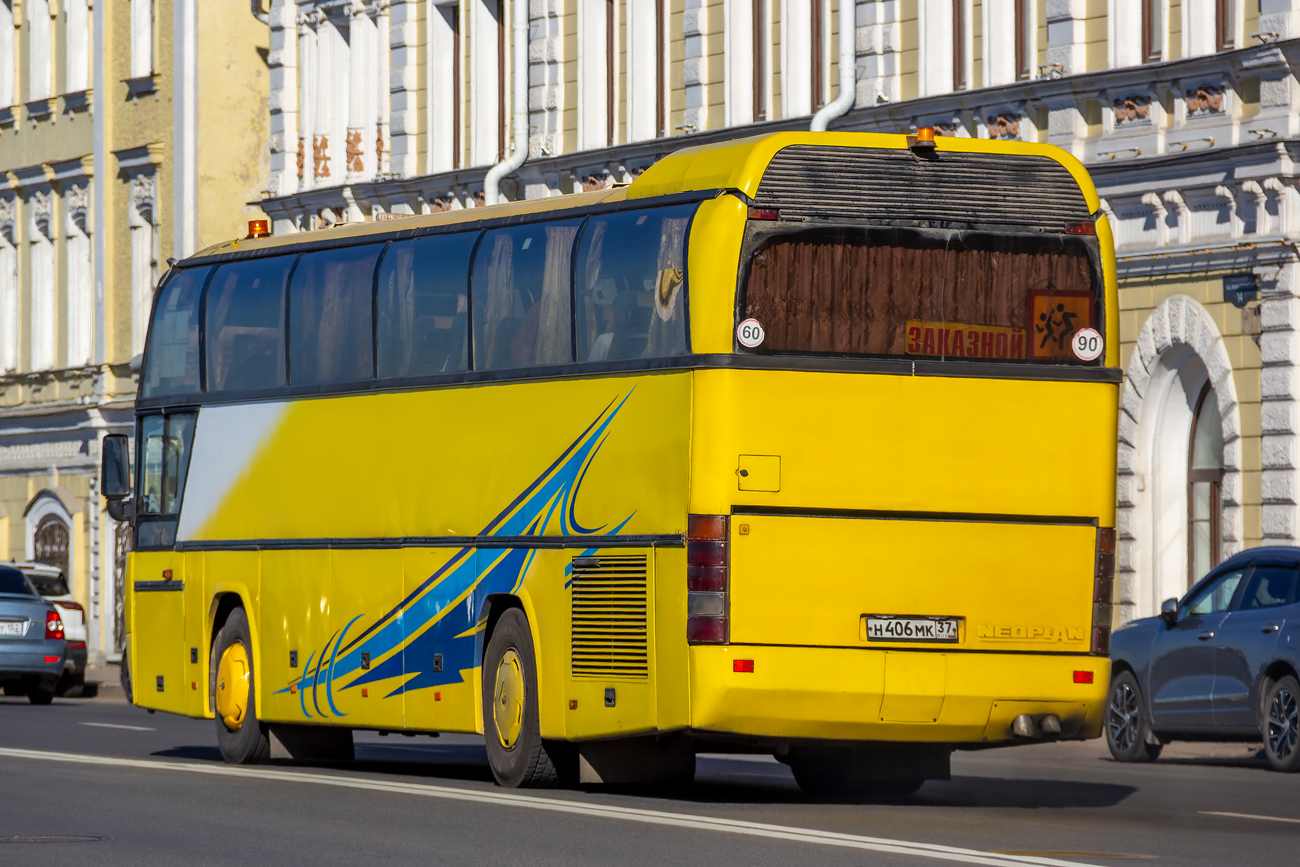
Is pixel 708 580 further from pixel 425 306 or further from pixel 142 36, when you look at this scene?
pixel 142 36

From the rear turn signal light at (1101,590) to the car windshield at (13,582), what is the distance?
68.9ft

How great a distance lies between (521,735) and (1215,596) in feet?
24.1

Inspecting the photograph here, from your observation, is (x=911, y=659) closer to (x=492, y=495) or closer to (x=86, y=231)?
(x=492, y=495)

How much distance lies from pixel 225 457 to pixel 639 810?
616cm

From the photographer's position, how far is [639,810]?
47.3ft

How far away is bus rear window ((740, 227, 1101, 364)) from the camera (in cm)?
1457

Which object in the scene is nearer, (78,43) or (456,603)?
(456,603)

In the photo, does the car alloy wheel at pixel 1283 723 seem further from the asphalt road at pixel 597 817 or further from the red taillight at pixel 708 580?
the red taillight at pixel 708 580

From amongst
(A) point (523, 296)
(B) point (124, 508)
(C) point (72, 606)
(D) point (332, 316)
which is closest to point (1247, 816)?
(A) point (523, 296)

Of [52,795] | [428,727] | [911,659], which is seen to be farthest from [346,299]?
[911,659]

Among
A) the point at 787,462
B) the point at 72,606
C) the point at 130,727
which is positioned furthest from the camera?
the point at 72,606

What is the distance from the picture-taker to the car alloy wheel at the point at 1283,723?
19.6 meters

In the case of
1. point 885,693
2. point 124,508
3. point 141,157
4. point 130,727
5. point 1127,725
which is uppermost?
point 141,157

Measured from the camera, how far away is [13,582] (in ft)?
111
